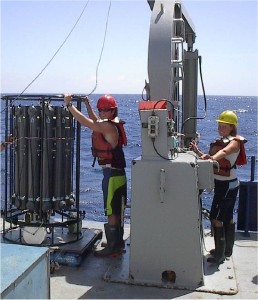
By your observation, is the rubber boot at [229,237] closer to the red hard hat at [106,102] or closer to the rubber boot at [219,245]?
the rubber boot at [219,245]

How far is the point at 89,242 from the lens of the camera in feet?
18.5

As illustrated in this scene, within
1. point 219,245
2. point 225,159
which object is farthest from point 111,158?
point 219,245

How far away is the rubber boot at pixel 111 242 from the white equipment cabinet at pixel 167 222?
0.74m

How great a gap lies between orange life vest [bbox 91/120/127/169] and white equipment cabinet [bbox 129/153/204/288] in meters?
0.75

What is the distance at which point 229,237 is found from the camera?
5.45m

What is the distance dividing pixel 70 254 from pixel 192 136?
7.90ft

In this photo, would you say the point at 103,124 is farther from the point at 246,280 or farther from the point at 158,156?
the point at 246,280

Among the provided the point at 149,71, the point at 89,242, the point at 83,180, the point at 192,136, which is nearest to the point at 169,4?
the point at 149,71

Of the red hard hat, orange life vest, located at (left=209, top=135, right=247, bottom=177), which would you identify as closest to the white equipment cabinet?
orange life vest, located at (left=209, top=135, right=247, bottom=177)

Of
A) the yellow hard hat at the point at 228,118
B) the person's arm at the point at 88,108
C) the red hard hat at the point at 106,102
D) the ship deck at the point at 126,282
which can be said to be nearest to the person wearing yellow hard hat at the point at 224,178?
the yellow hard hat at the point at 228,118

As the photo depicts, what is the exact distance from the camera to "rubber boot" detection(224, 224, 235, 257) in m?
5.42

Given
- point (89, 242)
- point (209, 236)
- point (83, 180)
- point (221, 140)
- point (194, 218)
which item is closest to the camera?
point (194, 218)

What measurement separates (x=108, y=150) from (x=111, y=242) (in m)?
1.13

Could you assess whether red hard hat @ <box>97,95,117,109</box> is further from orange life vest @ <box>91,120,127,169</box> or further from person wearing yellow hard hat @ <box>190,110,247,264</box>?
person wearing yellow hard hat @ <box>190,110,247,264</box>
